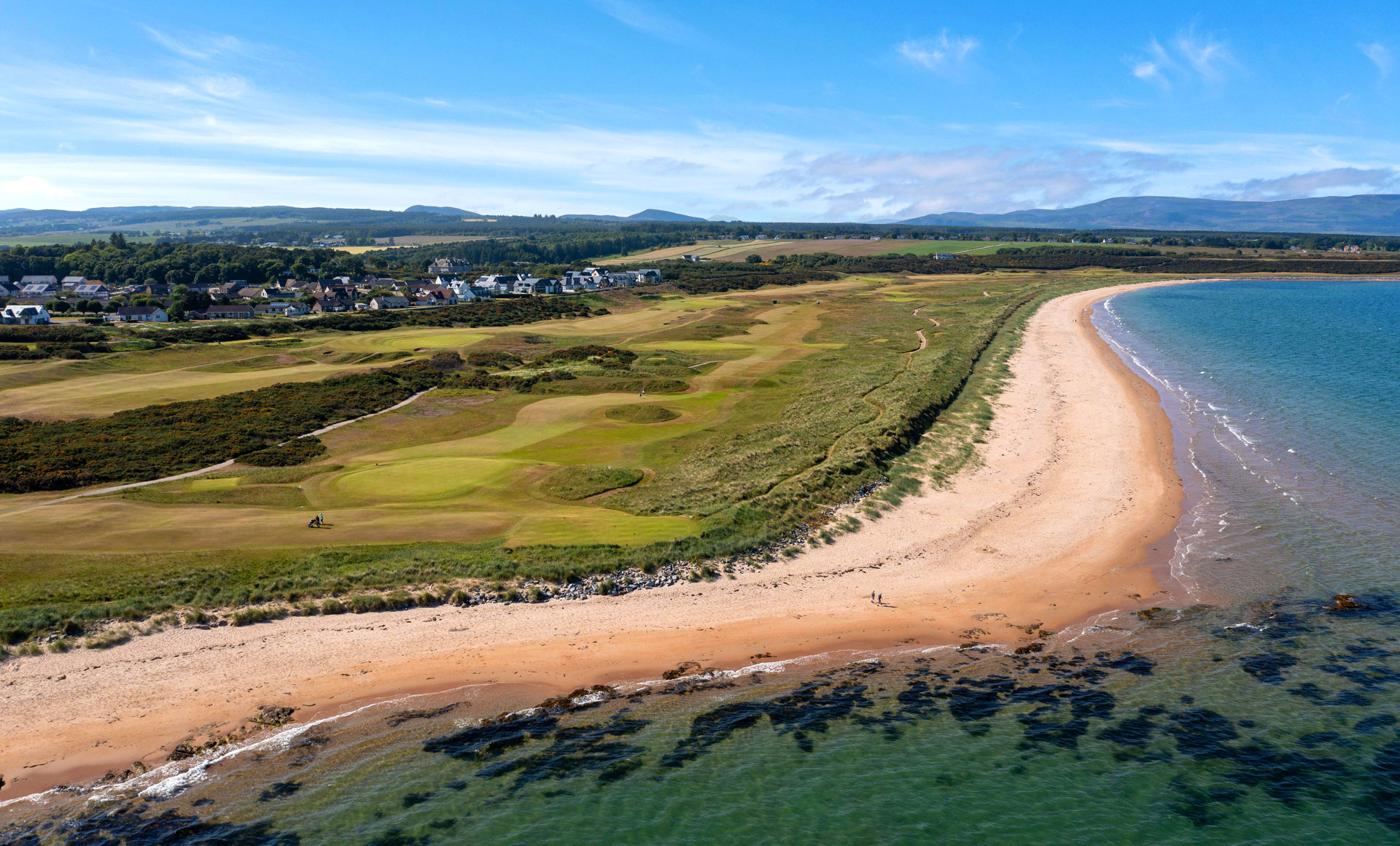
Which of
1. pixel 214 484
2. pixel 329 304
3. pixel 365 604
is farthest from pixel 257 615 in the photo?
pixel 329 304

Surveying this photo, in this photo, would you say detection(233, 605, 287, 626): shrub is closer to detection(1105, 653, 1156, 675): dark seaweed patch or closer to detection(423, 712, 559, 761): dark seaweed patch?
Result: detection(423, 712, 559, 761): dark seaweed patch

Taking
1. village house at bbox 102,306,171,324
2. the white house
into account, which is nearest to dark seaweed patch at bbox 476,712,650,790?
village house at bbox 102,306,171,324

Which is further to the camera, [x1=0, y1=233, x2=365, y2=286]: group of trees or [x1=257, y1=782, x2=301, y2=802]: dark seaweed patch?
[x1=0, y1=233, x2=365, y2=286]: group of trees

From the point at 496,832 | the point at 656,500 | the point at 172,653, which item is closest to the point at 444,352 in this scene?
the point at 656,500

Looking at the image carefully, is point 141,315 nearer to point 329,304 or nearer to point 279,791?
point 329,304

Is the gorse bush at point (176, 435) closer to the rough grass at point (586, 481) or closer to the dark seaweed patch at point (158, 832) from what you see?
the rough grass at point (586, 481)

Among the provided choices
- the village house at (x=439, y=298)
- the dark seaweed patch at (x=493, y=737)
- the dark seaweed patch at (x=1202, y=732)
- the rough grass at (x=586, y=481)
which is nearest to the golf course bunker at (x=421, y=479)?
the rough grass at (x=586, y=481)
